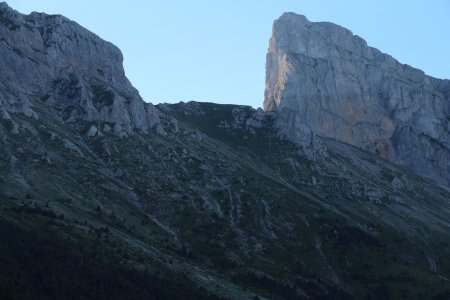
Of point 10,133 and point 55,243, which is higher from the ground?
point 10,133

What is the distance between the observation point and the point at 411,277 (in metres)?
185

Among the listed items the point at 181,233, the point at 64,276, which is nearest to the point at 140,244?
the point at 181,233

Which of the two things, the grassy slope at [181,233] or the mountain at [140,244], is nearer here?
the mountain at [140,244]

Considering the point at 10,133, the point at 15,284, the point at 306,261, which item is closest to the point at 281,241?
the point at 306,261

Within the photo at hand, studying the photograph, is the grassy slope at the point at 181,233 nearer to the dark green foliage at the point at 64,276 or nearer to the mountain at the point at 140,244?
the mountain at the point at 140,244

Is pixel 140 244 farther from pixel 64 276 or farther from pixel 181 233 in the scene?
pixel 64 276

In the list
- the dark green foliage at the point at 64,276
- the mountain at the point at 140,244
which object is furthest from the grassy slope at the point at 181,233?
the dark green foliage at the point at 64,276

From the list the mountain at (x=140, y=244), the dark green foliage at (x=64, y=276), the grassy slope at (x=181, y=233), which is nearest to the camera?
the dark green foliage at (x=64, y=276)

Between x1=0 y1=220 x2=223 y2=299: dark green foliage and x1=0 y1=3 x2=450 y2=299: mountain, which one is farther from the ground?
x1=0 y1=3 x2=450 y2=299: mountain

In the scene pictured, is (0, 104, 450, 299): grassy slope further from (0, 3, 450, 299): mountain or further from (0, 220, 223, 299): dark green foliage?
(0, 220, 223, 299): dark green foliage

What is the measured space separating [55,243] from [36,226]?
8063 mm

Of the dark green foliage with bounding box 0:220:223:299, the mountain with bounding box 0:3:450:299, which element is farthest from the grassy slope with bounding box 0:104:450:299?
the dark green foliage with bounding box 0:220:223:299

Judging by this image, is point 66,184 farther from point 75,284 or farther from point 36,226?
point 75,284

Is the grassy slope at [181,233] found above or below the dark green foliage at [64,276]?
above
